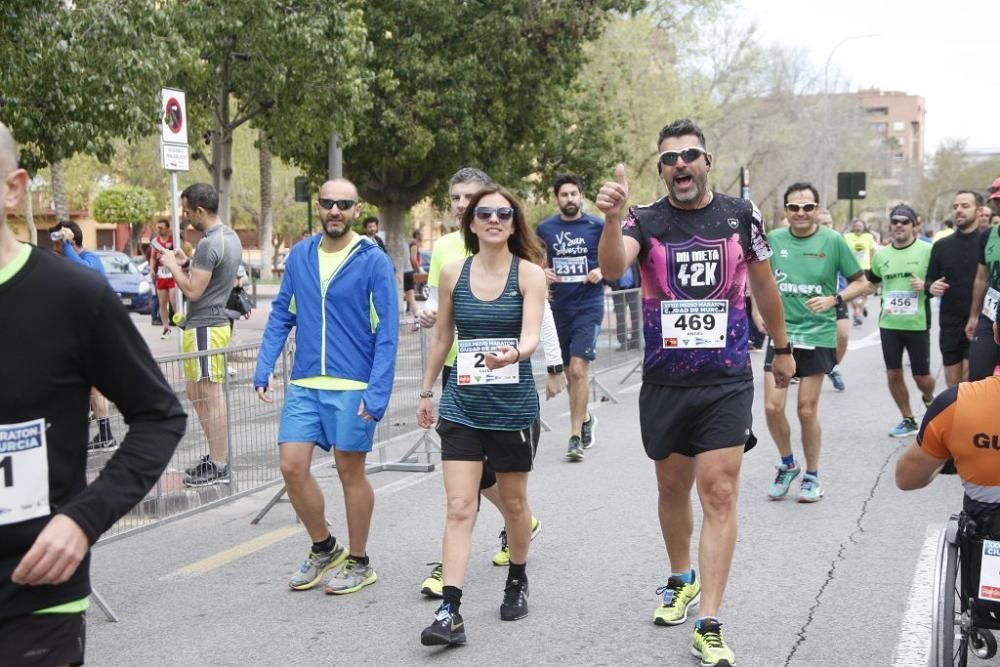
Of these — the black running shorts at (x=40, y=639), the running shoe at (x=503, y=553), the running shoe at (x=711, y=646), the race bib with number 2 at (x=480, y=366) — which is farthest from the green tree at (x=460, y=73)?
the black running shorts at (x=40, y=639)

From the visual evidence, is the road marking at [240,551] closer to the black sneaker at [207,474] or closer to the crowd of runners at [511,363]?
the crowd of runners at [511,363]

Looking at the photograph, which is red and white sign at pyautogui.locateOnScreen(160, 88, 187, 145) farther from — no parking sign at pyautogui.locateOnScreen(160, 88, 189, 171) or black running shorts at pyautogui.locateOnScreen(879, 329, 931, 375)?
black running shorts at pyautogui.locateOnScreen(879, 329, 931, 375)

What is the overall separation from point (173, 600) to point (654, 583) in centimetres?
232

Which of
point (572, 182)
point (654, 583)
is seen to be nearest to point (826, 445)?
point (572, 182)

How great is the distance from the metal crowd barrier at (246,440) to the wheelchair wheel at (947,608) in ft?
10.5

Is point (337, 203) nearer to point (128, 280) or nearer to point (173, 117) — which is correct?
point (173, 117)

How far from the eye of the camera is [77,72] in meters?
11.5

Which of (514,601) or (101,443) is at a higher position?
(101,443)

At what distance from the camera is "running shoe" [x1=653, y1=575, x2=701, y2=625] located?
521cm

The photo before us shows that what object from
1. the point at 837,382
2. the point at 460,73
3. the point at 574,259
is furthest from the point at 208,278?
the point at 460,73

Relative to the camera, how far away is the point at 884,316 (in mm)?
10117

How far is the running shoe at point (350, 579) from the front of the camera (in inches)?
228

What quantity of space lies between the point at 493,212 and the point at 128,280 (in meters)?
26.4

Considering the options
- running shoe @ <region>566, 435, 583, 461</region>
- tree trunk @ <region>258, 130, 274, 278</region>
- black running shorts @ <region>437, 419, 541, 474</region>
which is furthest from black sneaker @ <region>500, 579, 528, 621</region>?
tree trunk @ <region>258, 130, 274, 278</region>
